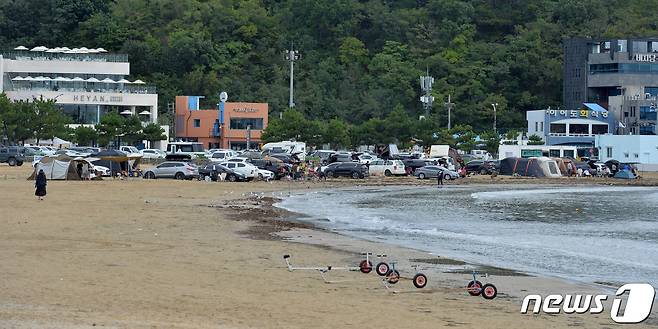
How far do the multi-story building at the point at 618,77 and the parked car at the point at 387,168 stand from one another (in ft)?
157

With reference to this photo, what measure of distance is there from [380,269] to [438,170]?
56770 mm

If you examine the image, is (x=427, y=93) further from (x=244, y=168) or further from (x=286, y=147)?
(x=244, y=168)

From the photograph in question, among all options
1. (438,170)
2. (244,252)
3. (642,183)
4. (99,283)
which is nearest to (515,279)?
(244,252)

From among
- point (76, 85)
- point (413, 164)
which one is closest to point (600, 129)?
point (413, 164)

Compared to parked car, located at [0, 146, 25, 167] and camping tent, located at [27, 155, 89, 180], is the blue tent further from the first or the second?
camping tent, located at [27, 155, 89, 180]

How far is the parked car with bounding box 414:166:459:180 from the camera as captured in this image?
261 ft

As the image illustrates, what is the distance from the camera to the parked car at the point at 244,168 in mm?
69688

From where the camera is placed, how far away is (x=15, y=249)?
2548 centimetres

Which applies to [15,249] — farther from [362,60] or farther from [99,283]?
[362,60]

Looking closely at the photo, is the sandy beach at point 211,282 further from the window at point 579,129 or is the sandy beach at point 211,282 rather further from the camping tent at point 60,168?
the window at point 579,129

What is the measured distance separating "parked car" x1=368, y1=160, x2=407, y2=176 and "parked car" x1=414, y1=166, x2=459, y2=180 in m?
1.17

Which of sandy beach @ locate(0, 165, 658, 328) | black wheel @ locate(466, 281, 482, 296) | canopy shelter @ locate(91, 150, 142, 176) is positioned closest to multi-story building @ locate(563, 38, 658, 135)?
canopy shelter @ locate(91, 150, 142, 176)

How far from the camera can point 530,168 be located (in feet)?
292

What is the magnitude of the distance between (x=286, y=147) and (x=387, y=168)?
19.2m
